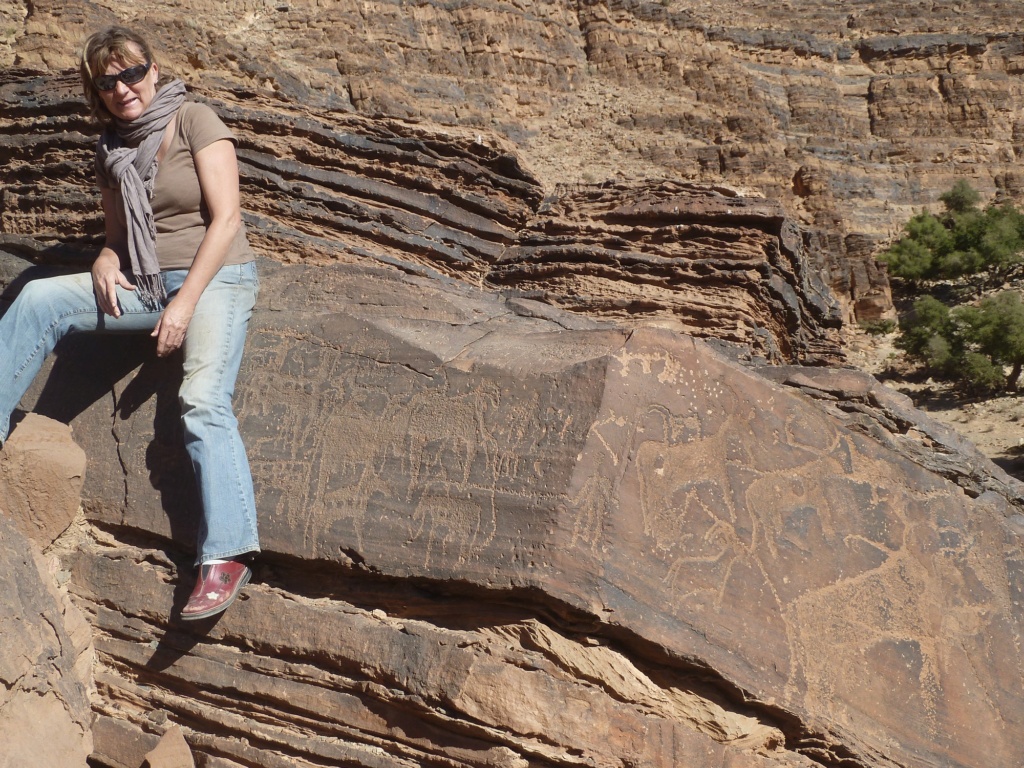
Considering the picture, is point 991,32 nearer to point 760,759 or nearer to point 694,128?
point 694,128

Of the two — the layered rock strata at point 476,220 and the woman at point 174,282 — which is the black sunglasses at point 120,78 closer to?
the woman at point 174,282

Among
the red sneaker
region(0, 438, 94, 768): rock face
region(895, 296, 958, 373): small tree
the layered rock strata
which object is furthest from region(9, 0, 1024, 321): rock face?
the red sneaker

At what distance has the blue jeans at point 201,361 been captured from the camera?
307cm

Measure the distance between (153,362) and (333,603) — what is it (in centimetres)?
128

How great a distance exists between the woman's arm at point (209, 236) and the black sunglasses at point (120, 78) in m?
0.33

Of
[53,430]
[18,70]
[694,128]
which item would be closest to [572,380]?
[53,430]

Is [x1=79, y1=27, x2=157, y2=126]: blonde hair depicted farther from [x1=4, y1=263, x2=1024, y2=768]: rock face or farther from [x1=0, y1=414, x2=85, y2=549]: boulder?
[x1=0, y1=414, x2=85, y2=549]: boulder

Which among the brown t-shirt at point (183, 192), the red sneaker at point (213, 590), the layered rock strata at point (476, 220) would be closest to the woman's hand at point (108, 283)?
the brown t-shirt at point (183, 192)

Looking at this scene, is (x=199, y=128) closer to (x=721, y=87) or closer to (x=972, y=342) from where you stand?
(x=972, y=342)

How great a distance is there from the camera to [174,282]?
332 cm

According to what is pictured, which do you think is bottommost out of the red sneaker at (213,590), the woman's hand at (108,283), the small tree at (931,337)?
the small tree at (931,337)

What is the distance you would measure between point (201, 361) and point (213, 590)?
0.77 metres

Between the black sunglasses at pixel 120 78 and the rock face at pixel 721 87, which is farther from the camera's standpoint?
the rock face at pixel 721 87

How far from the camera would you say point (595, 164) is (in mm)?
18484
